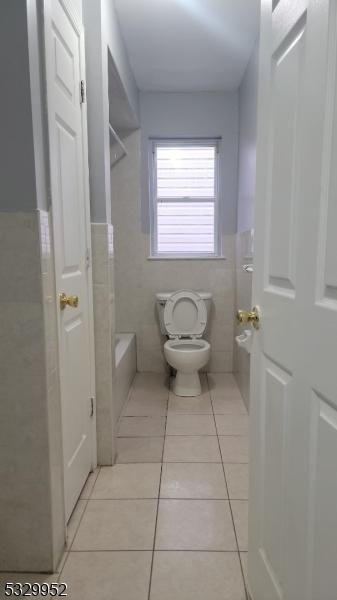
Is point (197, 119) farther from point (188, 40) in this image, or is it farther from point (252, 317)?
point (252, 317)

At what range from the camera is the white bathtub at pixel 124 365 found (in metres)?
2.48

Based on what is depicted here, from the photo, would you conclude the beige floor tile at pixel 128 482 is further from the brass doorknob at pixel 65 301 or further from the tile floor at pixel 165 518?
the brass doorknob at pixel 65 301

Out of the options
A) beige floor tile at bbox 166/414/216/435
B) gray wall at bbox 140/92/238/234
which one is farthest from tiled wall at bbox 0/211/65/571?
gray wall at bbox 140/92/238/234

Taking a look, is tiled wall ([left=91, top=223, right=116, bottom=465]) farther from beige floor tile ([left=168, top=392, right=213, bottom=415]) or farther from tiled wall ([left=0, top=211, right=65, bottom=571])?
beige floor tile ([left=168, top=392, right=213, bottom=415])

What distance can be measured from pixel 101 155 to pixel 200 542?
1.78 meters

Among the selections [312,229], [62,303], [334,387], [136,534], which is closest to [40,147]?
[62,303]

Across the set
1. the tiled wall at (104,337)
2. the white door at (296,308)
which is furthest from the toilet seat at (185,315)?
the white door at (296,308)

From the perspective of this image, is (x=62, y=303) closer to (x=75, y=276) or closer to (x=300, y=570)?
(x=75, y=276)

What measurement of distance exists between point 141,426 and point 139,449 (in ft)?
0.94

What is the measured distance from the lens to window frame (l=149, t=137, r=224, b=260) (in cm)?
325

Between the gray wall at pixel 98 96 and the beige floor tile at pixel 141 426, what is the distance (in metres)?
1.33

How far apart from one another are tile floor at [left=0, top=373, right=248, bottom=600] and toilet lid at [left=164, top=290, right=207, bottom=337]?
0.77 meters

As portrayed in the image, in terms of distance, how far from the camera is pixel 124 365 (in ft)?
9.02

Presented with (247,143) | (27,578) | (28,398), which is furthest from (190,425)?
(247,143)
